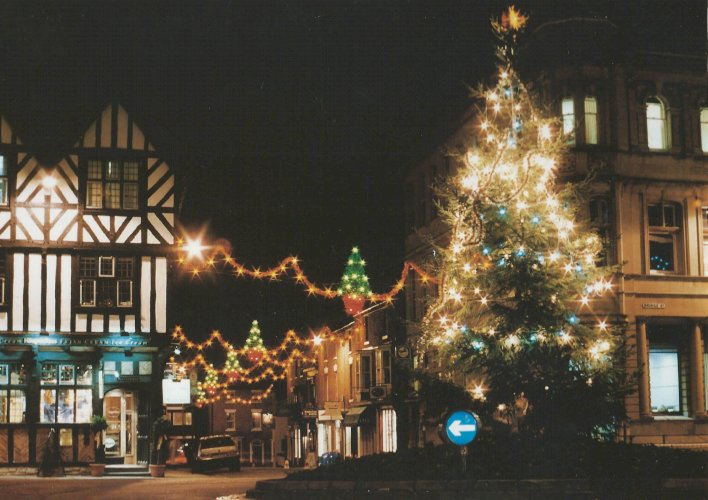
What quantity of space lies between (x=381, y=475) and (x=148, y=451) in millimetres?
21327

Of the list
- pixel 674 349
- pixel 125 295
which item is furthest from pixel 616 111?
pixel 125 295

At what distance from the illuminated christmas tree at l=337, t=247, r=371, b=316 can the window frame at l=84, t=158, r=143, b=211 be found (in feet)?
28.3

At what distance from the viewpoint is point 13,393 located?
35906mm

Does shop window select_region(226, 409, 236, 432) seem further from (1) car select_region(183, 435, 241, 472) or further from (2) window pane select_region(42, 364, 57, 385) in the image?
(2) window pane select_region(42, 364, 57, 385)

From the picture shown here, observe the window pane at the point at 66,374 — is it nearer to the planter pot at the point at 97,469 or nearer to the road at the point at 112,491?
the planter pot at the point at 97,469

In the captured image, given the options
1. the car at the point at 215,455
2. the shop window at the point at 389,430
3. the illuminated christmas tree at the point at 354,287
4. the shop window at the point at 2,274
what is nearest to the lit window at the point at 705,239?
the illuminated christmas tree at the point at 354,287

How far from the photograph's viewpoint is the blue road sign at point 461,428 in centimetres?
1686

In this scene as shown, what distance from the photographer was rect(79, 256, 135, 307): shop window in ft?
119

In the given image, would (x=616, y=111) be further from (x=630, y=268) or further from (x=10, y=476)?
(x=10, y=476)

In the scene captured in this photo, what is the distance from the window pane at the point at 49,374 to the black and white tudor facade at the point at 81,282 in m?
0.04

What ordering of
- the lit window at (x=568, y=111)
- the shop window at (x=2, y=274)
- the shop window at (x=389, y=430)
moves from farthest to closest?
the shop window at (x=389, y=430) < the shop window at (x=2, y=274) < the lit window at (x=568, y=111)

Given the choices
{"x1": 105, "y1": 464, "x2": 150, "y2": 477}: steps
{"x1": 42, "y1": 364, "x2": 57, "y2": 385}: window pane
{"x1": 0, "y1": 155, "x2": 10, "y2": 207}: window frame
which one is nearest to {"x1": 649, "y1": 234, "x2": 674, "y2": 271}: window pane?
{"x1": 105, "y1": 464, "x2": 150, "y2": 477}: steps

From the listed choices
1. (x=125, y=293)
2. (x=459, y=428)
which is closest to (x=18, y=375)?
(x=125, y=293)

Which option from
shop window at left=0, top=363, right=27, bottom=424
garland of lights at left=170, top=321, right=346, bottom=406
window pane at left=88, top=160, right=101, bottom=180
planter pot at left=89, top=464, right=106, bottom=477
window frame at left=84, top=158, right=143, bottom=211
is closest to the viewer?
planter pot at left=89, top=464, right=106, bottom=477
